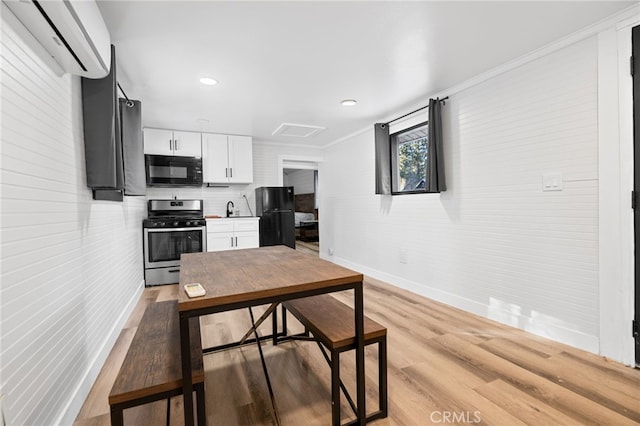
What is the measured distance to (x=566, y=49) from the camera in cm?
225

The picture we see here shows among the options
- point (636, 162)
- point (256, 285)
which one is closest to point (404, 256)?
point (636, 162)

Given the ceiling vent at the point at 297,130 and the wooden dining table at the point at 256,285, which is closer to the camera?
the wooden dining table at the point at 256,285

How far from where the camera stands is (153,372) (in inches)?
46.6

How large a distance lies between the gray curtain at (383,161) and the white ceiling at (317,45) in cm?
57

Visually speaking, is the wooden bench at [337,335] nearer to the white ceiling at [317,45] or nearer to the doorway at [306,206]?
the white ceiling at [317,45]

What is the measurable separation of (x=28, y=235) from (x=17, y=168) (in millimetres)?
276

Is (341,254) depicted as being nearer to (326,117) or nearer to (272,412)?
(326,117)

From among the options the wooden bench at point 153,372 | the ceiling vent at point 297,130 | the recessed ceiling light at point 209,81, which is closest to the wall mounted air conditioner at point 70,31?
the recessed ceiling light at point 209,81

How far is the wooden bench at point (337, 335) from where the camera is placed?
4.53 feet

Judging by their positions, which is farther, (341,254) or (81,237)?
(341,254)

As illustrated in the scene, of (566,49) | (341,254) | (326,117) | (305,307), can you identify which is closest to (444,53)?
(566,49)

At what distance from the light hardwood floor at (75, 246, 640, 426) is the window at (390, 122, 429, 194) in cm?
184

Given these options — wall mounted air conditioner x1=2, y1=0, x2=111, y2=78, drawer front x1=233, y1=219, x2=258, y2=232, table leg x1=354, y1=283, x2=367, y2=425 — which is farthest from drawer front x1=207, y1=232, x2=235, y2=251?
table leg x1=354, y1=283, x2=367, y2=425

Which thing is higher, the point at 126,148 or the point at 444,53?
the point at 444,53
